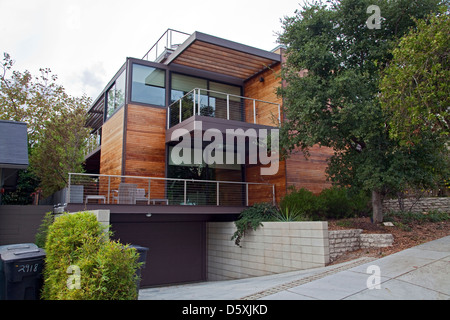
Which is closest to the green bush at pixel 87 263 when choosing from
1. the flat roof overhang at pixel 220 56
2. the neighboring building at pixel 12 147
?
the neighboring building at pixel 12 147

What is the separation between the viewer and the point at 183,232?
1281 cm

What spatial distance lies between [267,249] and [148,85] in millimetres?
8299

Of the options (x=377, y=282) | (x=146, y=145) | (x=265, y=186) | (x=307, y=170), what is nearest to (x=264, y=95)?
(x=307, y=170)

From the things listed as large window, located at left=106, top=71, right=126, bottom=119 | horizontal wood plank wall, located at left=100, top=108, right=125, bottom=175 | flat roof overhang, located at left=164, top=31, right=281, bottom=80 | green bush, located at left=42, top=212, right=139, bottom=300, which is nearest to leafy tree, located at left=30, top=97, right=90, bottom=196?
horizontal wood plank wall, located at left=100, top=108, right=125, bottom=175

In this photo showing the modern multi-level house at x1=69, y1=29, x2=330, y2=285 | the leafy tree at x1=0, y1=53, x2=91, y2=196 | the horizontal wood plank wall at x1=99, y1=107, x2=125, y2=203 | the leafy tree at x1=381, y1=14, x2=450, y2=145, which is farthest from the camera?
the leafy tree at x1=0, y1=53, x2=91, y2=196

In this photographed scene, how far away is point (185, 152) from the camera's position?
1370 centimetres

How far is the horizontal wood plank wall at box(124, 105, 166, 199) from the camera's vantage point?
1255 cm

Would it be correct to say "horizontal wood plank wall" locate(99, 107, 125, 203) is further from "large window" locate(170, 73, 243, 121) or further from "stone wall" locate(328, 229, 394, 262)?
"stone wall" locate(328, 229, 394, 262)

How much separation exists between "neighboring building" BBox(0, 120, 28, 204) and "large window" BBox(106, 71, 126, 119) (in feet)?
14.8

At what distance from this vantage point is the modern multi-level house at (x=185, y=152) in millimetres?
12055

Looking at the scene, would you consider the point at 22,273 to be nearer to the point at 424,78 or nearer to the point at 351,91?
the point at 424,78

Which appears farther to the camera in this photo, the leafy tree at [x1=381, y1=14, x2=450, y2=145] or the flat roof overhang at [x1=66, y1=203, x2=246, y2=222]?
the flat roof overhang at [x1=66, y1=203, x2=246, y2=222]
